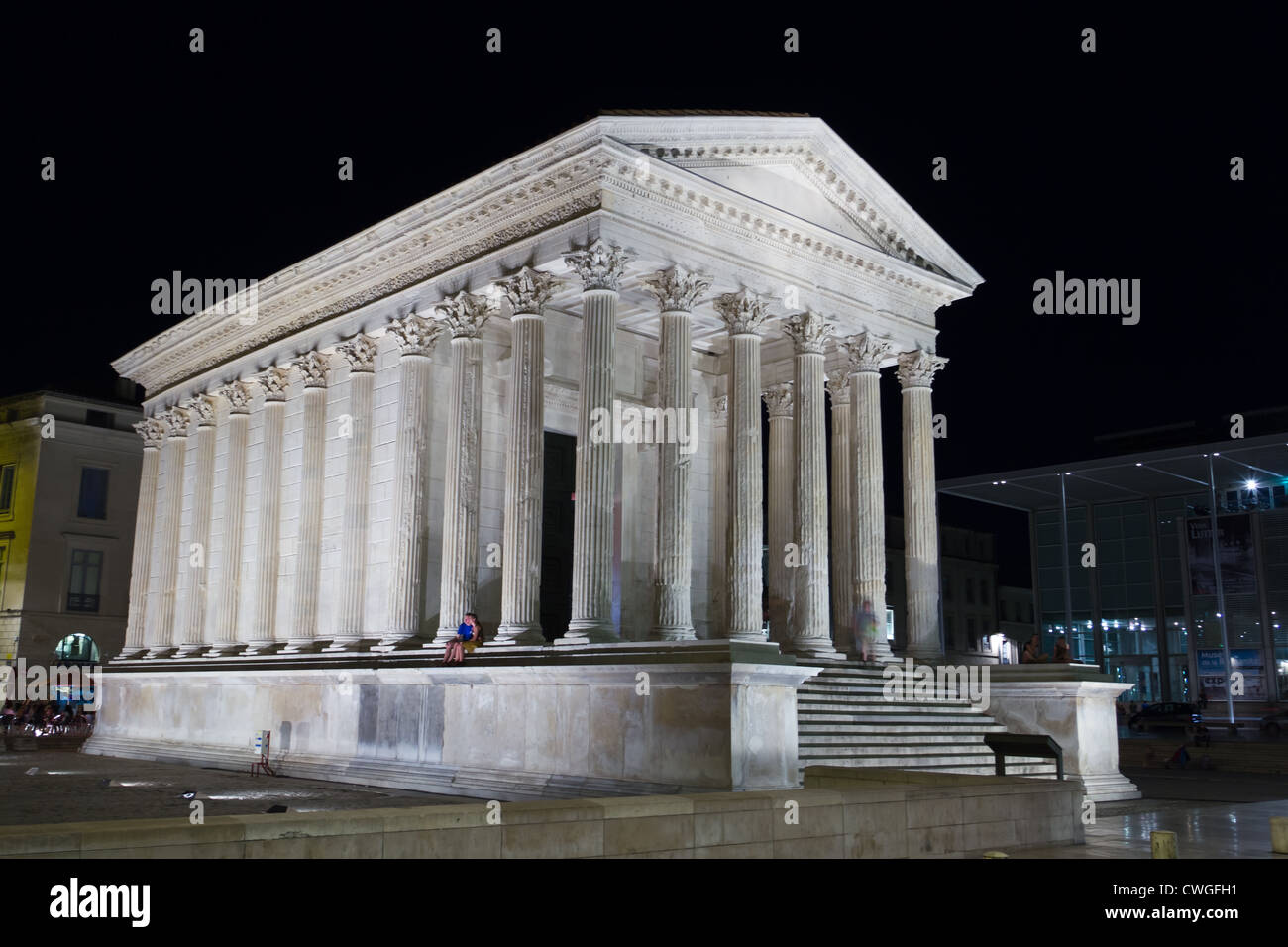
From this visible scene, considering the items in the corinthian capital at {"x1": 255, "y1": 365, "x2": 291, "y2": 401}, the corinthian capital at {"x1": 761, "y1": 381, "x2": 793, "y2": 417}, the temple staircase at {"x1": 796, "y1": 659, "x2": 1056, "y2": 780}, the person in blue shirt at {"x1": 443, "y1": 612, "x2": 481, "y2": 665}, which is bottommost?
the temple staircase at {"x1": 796, "y1": 659, "x2": 1056, "y2": 780}

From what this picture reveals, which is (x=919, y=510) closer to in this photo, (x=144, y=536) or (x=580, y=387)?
(x=580, y=387)

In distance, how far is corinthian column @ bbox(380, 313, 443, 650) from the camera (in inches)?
1043

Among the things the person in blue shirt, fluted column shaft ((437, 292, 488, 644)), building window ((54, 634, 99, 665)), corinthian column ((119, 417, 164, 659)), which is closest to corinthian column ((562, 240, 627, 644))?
the person in blue shirt

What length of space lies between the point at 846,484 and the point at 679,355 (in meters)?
7.86

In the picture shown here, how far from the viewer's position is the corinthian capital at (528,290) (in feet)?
81.9

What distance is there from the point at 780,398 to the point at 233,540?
15938mm

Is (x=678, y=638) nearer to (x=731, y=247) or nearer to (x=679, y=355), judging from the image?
(x=679, y=355)

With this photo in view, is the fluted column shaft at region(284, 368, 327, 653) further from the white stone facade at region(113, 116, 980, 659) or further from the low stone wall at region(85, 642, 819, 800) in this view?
the low stone wall at region(85, 642, 819, 800)

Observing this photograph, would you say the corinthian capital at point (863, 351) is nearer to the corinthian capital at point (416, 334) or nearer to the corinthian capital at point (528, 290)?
the corinthian capital at point (528, 290)

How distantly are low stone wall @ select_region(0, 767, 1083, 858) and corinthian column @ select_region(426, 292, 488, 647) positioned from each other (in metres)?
11.5

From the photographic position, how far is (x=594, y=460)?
23.2 meters
